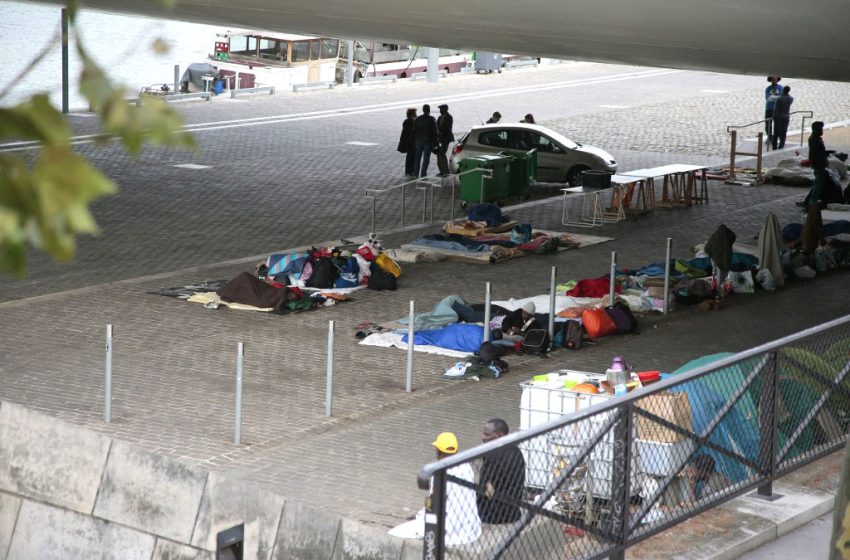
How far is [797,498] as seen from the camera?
33.9ft

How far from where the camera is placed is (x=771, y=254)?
20.6 metres

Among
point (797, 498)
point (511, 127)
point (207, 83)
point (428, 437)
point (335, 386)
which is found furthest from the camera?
point (207, 83)

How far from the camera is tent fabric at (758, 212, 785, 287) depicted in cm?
2017

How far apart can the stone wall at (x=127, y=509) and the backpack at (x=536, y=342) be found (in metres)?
5.59

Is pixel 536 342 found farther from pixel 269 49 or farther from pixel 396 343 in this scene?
pixel 269 49

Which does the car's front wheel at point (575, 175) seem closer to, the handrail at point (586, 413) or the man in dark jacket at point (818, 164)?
the man in dark jacket at point (818, 164)

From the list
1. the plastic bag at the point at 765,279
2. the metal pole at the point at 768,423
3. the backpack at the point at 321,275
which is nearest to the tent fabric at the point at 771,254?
the plastic bag at the point at 765,279

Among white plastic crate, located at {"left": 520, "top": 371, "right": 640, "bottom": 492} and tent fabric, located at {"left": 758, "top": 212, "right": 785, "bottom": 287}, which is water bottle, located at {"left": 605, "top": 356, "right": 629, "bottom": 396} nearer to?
white plastic crate, located at {"left": 520, "top": 371, "right": 640, "bottom": 492}

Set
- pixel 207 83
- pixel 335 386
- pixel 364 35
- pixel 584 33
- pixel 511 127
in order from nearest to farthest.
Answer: pixel 335 386 → pixel 584 33 → pixel 364 35 → pixel 511 127 → pixel 207 83

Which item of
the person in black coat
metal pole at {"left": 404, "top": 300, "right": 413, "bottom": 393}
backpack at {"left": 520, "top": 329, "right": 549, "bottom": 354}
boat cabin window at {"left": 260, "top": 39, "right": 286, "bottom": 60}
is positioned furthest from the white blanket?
boat cabin window at {"left": 260, "top": 39, "right": 286, "bottom": 60}

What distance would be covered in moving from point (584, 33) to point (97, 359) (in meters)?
7.17

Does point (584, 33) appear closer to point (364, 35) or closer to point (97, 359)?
point (364, 35)

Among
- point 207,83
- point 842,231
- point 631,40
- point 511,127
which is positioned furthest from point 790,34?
point 207,83

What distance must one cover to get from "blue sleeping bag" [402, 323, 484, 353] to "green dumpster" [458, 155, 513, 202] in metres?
10.1
